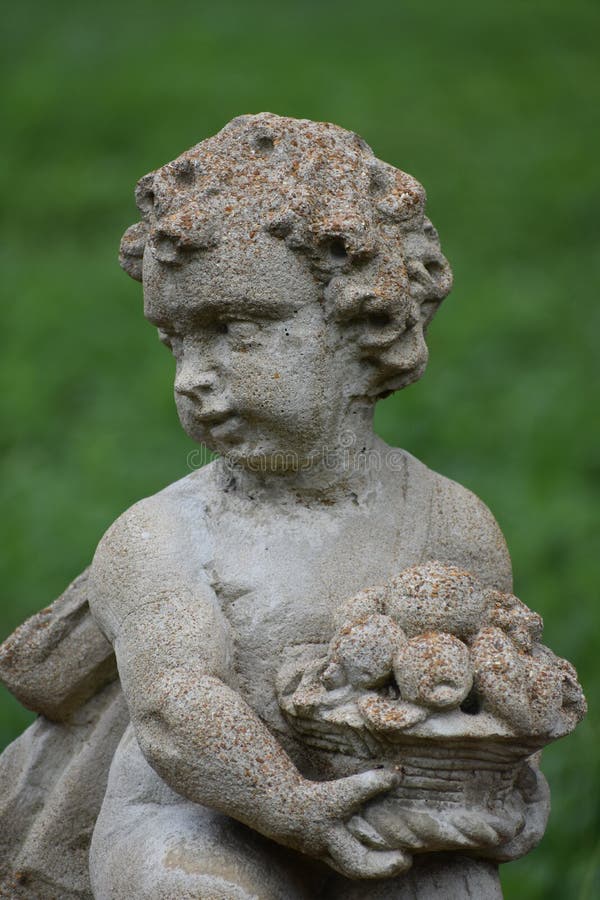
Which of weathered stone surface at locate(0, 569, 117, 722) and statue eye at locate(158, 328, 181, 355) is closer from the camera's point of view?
statue eye at locate(158, 328, 181, 355)

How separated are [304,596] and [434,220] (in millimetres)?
5254

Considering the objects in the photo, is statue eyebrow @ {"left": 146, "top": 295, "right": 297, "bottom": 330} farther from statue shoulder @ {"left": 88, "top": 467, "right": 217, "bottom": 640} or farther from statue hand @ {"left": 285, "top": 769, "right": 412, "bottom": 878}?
statue hand @ {"left": 285, "top": 769, "right": 412, "bottom": 878}

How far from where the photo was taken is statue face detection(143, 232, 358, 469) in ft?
10.0

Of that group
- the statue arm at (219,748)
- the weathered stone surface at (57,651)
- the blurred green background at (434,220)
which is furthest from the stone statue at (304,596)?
the blurred green background at (434,220)

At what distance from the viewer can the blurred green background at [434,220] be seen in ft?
20.1

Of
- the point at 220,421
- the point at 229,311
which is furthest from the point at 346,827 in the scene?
the point at 229,311

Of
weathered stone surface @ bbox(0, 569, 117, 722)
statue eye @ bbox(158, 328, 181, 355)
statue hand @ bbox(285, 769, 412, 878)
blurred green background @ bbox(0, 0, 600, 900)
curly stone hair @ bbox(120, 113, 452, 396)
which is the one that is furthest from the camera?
blurred green background @ bbox(0, 0, 600, 900)

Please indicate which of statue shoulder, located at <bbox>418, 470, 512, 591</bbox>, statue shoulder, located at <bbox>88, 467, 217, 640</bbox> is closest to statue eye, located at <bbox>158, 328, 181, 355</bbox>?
statue shoulder, located at <bbox>88, 467, 217, 640</bbox>

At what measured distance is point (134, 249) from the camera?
3299mm

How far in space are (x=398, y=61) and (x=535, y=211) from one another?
1.81 m

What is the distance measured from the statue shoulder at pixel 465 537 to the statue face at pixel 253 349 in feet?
0.98

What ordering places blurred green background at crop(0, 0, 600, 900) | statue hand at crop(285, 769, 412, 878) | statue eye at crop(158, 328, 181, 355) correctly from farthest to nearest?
blurred green background at crop(0, 0, 600, 900)
statue eye at crop(158, 328, 181, 355)
statue hand at crop(285, 769, 412, 878)

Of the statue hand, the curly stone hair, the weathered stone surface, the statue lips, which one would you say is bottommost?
the statue hand

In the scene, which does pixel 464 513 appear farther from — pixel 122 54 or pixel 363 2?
pixel 363 2
